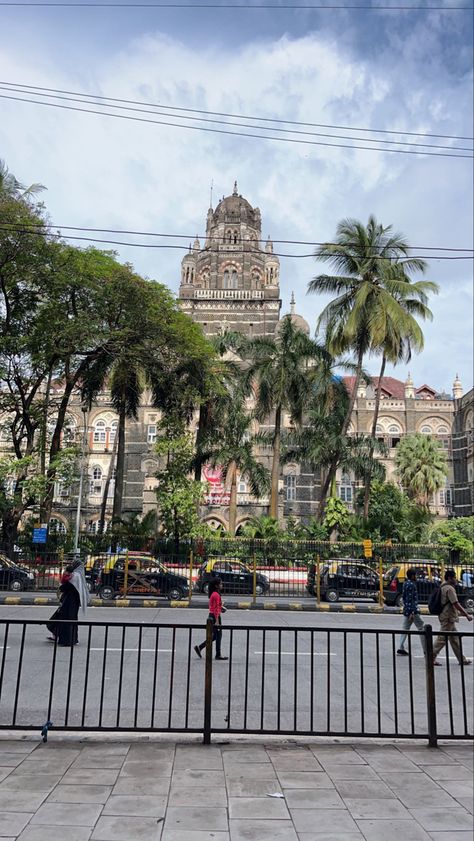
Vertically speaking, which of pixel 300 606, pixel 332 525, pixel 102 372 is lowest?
pixel 300 606

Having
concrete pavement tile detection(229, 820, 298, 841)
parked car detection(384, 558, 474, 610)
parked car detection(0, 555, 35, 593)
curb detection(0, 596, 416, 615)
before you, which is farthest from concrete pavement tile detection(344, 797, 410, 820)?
parked car detection(0, 555, 35, 593)

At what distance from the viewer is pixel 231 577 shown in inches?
801

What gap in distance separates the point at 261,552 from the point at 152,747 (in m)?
21.7

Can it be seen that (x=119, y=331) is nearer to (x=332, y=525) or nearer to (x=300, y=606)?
(x=300, y=606)

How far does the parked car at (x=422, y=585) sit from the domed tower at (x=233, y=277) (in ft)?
100

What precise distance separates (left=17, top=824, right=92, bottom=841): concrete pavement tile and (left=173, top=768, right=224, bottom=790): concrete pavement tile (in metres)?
0.87

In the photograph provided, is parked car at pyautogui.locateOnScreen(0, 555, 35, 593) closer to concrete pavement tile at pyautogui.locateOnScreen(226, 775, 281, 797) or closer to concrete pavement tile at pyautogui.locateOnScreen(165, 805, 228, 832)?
concrete pavement tile at pyautogui.locateOnScreen(226, 775, 281, 797)

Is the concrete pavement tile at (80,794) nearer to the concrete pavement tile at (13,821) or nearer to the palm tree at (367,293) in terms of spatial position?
the concrete pavement tile at (13,821)

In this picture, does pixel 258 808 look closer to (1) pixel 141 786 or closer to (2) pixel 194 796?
(2) pixel 194 796

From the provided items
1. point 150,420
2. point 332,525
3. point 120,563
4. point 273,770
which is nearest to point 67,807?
point 273,770

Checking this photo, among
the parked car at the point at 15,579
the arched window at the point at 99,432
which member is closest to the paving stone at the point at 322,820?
the parked car at the point at 15,579

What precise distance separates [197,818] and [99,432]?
47.8 meters

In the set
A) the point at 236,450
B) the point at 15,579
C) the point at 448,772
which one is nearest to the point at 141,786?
the point at 448,772

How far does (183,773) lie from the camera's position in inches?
171
